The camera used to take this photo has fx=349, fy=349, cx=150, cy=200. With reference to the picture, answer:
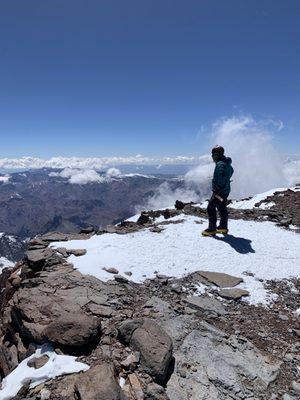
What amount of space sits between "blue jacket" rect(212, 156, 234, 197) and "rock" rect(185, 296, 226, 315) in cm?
793

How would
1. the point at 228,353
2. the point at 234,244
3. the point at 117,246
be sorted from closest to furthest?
1. the point at 228,353
2. the point at 117,246
3. the point at 234,244

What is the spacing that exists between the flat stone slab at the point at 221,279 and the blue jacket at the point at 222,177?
601cm

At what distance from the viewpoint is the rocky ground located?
7801 mm

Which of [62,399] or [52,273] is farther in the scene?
[52,273]

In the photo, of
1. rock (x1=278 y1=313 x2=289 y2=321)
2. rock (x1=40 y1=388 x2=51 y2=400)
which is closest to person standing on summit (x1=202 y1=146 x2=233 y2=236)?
rock (x1=278 y1=313 x2=289 y2=321)

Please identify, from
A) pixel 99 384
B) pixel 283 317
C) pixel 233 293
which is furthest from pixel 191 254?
pixel 99 384

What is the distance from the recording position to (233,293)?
12.9 m

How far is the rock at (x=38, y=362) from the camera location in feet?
26.8

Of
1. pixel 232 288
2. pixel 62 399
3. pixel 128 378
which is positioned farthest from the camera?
pixel 232 288

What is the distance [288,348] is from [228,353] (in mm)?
1882

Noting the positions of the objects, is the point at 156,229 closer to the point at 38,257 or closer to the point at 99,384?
the point at 38,257

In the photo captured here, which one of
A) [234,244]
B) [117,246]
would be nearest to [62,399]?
[117,246]

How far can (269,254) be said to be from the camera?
17109mm

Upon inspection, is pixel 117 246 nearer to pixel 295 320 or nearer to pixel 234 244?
pixel 234 244
